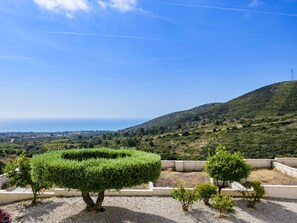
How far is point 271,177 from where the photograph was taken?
1856 centimetres

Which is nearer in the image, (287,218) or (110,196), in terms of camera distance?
(287,218)

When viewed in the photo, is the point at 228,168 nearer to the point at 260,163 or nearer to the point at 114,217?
the point at 114,217

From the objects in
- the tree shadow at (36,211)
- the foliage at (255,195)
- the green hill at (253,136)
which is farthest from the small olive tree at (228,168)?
the green hill at (253,136)

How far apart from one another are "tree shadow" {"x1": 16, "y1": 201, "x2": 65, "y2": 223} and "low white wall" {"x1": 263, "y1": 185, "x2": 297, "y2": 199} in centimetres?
1027

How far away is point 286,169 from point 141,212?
11.5 m

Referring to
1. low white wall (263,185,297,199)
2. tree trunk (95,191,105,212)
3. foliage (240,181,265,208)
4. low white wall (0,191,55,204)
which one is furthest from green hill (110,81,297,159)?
tree trunk (95,191,105,212)

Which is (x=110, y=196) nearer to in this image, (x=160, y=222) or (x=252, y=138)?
(x=160, y=222)

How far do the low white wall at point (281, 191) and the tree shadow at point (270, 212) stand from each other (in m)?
0.70

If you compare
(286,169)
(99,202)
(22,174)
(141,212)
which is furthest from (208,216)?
(286,169)

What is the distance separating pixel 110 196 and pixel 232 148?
29722 millimetres

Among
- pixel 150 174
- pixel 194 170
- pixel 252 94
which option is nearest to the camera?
pixel 150 174

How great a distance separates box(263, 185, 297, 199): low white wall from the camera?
590 inches

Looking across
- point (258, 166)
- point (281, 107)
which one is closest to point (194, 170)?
point (258, 166)

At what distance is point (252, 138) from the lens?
45.2m
